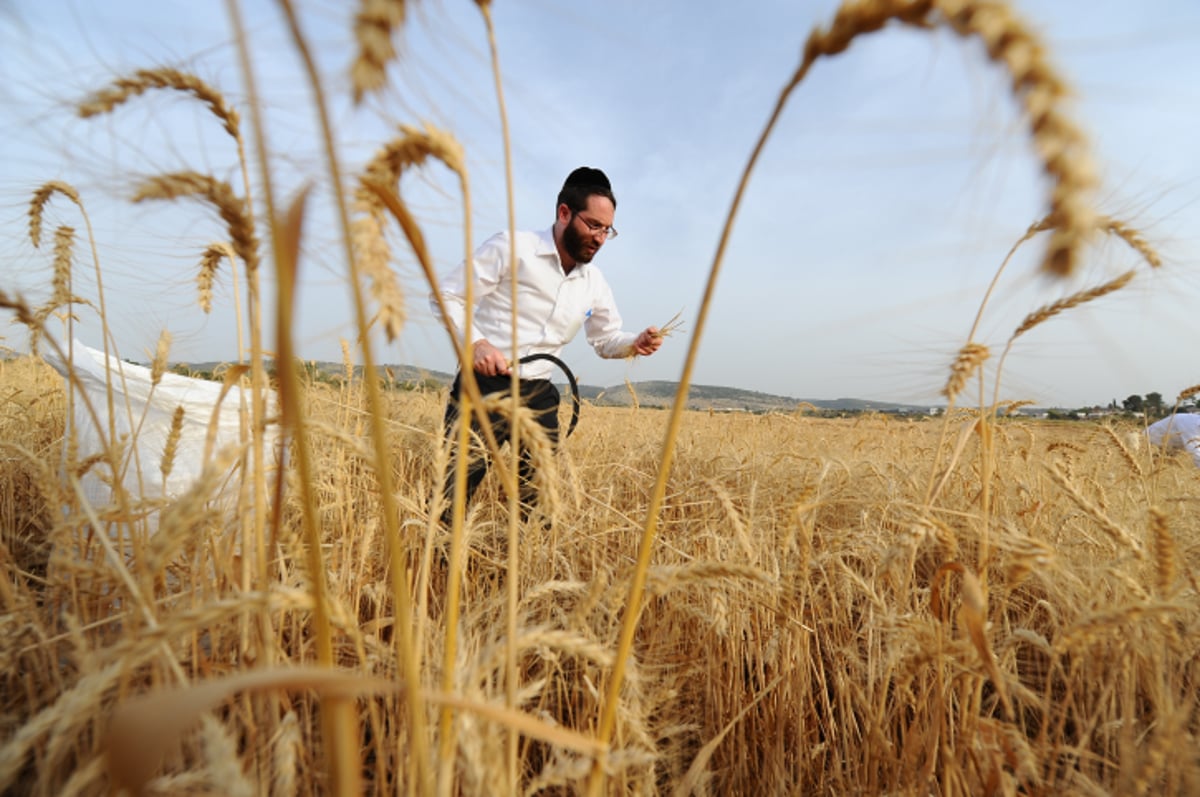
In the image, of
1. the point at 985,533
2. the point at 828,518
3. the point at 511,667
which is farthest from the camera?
the point at 828,518

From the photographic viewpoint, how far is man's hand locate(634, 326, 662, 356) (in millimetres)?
2885

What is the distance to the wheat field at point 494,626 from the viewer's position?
513mm

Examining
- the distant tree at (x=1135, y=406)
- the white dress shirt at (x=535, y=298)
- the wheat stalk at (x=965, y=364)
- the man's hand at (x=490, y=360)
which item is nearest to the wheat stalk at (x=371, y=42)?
the wheat stalk at (x=965, y=364)

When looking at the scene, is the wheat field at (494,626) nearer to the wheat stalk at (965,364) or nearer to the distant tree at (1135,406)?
the wheat stalk at (965,364)

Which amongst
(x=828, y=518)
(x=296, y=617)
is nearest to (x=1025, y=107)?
(x=296, y=617)

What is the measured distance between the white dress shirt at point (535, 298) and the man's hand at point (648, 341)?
0.06 m

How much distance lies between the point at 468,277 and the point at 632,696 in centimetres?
96

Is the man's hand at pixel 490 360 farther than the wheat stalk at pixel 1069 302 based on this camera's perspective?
Yes

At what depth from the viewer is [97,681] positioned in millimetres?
698

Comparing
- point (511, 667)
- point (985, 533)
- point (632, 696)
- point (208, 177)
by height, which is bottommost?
point (632, 696)

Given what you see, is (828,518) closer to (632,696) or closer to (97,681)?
(632,696)

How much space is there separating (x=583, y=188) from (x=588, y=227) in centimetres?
22

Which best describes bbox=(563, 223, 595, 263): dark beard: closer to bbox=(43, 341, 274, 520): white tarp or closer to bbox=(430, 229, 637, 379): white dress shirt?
bbox=(430, 229, 637, 379): white dress shirt

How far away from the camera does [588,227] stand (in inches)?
119
